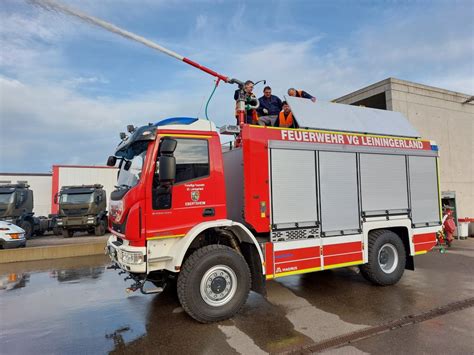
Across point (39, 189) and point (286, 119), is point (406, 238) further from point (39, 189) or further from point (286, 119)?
point (39, 189)

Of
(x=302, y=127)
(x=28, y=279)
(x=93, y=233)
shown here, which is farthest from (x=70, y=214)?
(x=302, y=127)

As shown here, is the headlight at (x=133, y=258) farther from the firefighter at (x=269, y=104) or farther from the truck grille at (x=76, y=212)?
the truck grille at (x=76, y=212)

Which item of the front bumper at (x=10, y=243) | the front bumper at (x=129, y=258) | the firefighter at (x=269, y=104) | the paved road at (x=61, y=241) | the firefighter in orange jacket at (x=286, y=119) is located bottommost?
the paved road at (x=61, y=241)

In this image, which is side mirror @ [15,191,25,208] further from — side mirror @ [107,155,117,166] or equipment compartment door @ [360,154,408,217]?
equipment compartment door @ [360,154,408,217]

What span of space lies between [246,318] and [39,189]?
25.6 meters

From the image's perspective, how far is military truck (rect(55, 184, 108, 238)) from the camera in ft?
50.5

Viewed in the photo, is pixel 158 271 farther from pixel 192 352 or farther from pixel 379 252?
pixel 379 252

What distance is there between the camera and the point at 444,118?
13.8 meters

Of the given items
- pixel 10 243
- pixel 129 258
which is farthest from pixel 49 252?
pixel 129 258

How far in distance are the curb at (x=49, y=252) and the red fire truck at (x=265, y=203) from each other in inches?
221

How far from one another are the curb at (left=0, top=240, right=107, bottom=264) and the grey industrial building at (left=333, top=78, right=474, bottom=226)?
37.6ft

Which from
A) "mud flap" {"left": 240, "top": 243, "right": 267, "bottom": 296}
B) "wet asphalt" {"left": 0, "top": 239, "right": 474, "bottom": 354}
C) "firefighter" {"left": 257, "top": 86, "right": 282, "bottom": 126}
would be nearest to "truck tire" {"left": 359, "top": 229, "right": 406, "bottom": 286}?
"wet asphalt" {"left": 0, "top": 239, "right": 474, "bottom": 354}

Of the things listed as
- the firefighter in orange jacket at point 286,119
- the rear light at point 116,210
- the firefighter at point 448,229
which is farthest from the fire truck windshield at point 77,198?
the firefighter at point 448,229

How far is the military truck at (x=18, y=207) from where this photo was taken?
1504cm
